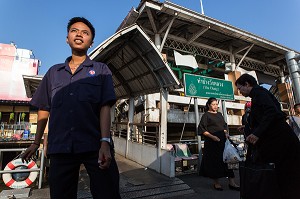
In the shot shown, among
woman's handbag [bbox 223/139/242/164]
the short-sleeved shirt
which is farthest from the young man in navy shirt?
woman's handbag [bbox 223/139/242/164]

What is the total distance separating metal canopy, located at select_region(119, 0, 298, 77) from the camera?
10695 mm

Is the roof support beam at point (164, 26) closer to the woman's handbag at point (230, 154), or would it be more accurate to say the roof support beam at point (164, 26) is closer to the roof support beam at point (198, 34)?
the roof support beam at point (198, 34)

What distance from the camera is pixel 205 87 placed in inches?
246

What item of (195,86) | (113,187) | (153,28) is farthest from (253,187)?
(153,28)

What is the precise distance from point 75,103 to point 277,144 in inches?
90.9

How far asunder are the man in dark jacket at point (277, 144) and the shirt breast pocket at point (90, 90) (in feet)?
6.23

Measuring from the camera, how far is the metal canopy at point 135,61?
5.21m

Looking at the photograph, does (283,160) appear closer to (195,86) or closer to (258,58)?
(195,86)

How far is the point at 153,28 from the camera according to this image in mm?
11508

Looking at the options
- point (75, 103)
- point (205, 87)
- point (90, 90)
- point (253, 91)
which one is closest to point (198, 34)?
point (205, 87)

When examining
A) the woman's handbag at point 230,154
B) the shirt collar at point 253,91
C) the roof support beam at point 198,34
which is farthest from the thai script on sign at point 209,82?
the roof support beam at point 198,34

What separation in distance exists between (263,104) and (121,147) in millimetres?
6698

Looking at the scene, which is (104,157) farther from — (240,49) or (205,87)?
(240,49)

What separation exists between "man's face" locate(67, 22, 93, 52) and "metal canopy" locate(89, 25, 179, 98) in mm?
2762
